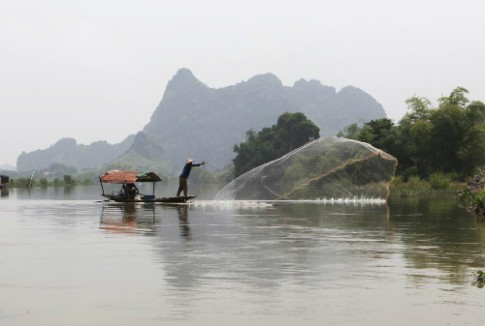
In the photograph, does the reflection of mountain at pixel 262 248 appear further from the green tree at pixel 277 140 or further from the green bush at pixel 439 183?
the green tree at pixel 277 140

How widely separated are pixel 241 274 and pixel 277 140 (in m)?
136

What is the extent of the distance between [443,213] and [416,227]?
9.41m

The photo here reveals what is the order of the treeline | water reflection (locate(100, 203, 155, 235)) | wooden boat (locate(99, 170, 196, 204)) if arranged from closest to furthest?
1. water reflection (locate(100, 203, 155, 235))
2. wooden boat (locate(99, 170, 196, 204))
3. the treeline

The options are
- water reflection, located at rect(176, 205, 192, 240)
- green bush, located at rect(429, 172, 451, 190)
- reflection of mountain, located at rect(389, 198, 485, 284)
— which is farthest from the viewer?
green bush, located at rect(429, 172, 451, 190)

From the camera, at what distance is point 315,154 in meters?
47.3

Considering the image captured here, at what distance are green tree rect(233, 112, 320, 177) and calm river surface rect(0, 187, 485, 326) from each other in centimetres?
11736

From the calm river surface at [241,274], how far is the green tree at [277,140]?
117358mm

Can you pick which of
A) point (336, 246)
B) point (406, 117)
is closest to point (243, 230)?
point (336, 246)

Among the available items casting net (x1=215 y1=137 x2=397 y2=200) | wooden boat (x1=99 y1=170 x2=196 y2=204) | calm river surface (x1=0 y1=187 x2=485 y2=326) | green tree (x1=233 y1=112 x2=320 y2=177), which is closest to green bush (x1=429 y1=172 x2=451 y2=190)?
casting net (x1=215 y1=137 x2=397 y2=200)

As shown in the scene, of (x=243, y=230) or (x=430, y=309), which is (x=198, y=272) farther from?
(x=243, y=230)

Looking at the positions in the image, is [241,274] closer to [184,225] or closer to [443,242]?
[443,242]

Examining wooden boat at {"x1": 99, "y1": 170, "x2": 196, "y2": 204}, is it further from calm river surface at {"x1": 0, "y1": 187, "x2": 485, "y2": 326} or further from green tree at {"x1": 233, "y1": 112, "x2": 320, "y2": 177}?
green tree at {"x1": 233, "y1": 112, "x2": 320, "y2": 177}

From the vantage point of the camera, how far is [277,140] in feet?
494

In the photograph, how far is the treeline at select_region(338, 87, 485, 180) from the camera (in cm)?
8531
